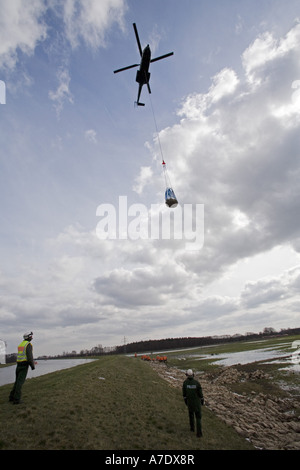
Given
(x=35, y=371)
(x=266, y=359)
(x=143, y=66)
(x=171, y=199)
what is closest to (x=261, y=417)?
(x=171, y=199)

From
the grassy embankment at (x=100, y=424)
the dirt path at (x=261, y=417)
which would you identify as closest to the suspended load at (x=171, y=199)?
the grassy embankment at (x=100, y=424)

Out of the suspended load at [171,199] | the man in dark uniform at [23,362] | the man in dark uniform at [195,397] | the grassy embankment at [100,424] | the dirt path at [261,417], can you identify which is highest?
the suspended load at [171,199]

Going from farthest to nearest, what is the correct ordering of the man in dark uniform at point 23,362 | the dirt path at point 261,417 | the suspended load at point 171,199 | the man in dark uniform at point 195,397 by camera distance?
the suspended load at point 171,199 < the dirt path at point 261,417 < the man in dark uniform at point 23,362 < the man in dark uniform at point 195,397

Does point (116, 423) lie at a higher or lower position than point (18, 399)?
lower

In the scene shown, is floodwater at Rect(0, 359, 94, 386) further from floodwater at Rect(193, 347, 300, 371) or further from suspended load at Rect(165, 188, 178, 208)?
floodwater at Rect(193, 347, 300, 371)

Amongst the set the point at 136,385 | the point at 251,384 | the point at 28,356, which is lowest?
the point at 251,384

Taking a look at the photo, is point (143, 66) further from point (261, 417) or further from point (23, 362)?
point (261, 417)

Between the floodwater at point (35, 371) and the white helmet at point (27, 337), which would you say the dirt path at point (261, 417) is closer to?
the white helmet at point (27, 337)

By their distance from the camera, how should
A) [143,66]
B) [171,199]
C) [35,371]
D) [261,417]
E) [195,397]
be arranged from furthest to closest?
1. [35,371]
2. [143,66]
3. [171,199]
4. [261,417]
5. [195,397]
